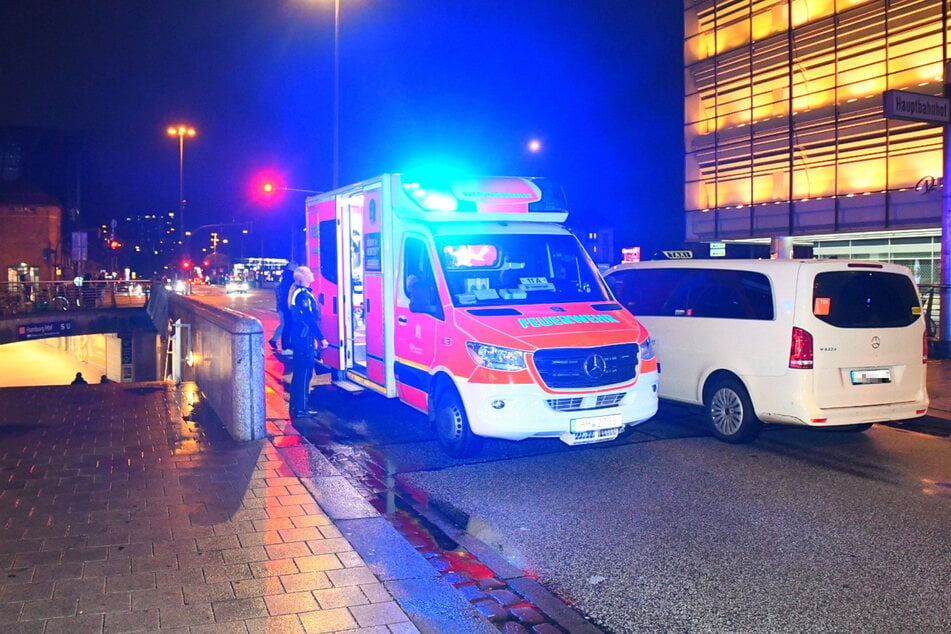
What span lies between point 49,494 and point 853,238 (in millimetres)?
31676

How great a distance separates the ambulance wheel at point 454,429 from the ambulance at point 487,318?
13 mm

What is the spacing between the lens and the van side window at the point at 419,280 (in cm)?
834

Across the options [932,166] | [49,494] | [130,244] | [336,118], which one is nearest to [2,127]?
[130,244]

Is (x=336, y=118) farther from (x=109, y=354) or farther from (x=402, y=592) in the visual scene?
(x=109, y=354)

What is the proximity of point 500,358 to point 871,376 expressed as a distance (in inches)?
147

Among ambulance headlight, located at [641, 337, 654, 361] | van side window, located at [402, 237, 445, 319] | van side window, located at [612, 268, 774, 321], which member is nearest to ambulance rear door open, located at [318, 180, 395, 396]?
van side window, located at [402, 237, 445, 319]

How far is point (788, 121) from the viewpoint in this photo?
109 feet

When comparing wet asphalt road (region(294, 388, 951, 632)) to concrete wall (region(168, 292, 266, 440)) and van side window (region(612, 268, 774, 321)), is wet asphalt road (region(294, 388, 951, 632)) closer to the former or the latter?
concrete wall (region(168, 292, 266, 440))

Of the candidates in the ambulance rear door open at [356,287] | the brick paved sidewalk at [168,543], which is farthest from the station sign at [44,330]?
the brick paved sidewalk at [168,543]

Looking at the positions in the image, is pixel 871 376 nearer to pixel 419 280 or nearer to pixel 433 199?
pixel 419 280

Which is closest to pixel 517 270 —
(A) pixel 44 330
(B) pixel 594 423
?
(B) pixel 594 423

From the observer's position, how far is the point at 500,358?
7504 millimetres

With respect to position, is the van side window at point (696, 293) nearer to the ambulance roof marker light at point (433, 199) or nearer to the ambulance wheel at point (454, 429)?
the ambulance roof marker light at point (433, 199)

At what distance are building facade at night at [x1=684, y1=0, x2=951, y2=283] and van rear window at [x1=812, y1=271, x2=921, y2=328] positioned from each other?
2102 centimetres
